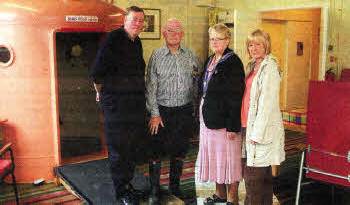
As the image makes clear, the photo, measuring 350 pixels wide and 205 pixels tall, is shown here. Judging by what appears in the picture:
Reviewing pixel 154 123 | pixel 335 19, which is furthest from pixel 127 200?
pixel 335 19

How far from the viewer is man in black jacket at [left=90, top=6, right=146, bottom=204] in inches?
49.4

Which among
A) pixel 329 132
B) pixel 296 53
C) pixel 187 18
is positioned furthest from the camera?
pixel 296 53

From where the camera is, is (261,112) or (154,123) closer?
(261,112)

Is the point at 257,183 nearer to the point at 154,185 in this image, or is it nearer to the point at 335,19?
the point at 154,185

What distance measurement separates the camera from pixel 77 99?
2.16m

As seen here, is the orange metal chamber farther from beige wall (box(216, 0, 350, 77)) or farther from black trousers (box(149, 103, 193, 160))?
beige wall (box(216, 0, 350, 77))

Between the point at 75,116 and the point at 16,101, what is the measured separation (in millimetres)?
490

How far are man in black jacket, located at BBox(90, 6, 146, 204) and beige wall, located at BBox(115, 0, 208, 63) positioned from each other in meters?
0.32

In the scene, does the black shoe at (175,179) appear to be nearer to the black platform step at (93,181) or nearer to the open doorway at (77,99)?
the black platform step at (93,181)

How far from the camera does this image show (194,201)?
1.57m

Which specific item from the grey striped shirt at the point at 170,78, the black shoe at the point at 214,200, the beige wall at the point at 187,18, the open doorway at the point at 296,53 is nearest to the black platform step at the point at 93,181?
the black shoe at the point at 214,200

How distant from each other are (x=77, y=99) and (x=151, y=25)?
2.43 ft

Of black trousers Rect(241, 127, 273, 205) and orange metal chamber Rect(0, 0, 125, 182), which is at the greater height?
orange metal chamber Rect(0, 0, 125, 182)

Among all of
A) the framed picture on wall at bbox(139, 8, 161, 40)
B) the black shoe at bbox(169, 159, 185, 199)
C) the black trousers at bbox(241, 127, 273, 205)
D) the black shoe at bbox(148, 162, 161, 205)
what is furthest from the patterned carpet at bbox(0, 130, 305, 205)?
the framed picture on wall at bbox(139, 8, 161, 40)
